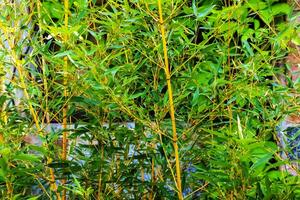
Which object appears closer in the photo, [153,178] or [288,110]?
[288,110]

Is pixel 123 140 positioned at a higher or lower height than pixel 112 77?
lower

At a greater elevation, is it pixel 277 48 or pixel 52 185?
pixel 277 48

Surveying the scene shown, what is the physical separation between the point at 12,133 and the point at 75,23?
0.40 m

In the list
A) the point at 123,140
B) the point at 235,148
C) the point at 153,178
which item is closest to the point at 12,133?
the point at 123,140

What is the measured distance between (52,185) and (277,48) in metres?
0.76

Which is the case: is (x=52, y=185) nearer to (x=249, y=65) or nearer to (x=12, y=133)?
(x=12, y=133)

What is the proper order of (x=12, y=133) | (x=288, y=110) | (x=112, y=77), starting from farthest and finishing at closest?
(x=12, y=133), (x=288, y=110), (x=112, y=77)

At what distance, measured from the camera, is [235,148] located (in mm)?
1052

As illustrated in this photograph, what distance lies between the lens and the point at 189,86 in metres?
1.11

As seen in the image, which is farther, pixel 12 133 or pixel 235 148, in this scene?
pixel 12 133

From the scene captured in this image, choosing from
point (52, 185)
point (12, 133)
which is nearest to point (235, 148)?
point (52, 185)

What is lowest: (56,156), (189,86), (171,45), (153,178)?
(153,178)

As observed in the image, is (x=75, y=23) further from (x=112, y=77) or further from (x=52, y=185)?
(x=52, y=185)

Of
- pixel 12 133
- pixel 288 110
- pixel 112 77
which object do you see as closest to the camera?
pixel 112 77
